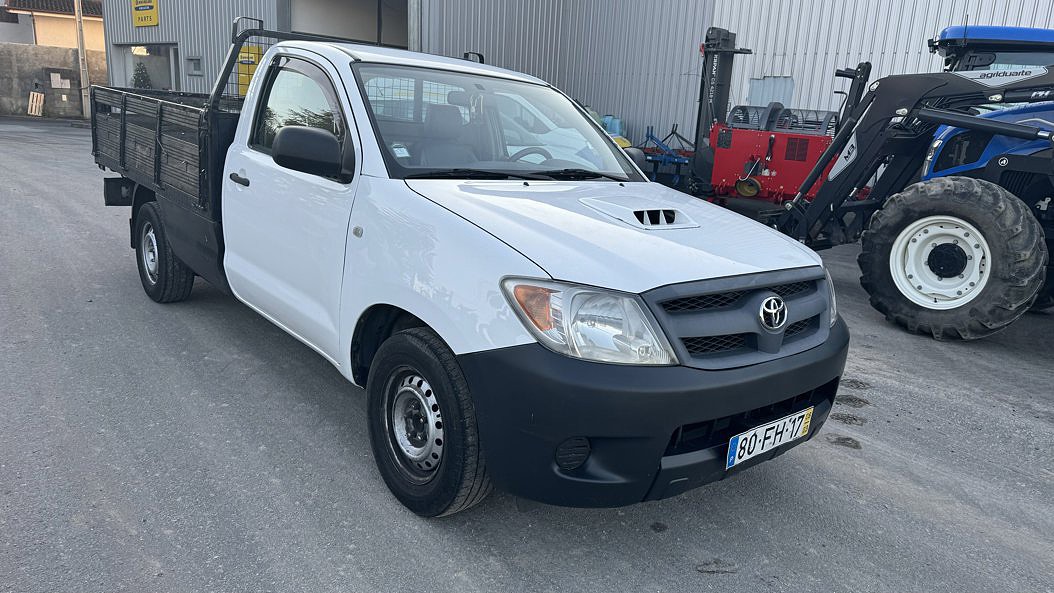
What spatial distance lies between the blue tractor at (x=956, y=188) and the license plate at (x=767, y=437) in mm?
3582

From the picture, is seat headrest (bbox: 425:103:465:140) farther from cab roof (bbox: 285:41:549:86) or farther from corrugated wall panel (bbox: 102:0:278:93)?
corrugated wall panel (bbox: 102:0:278:93)

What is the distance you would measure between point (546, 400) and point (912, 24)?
12.4 meters

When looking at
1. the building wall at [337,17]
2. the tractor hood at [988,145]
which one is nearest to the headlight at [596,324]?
the tractor hood at [988,145]

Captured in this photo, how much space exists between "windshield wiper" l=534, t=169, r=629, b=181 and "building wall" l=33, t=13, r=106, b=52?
44608mm

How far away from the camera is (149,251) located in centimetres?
587

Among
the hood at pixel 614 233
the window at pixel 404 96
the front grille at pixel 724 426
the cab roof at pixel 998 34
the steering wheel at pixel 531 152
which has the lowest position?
the front grille at pixel 724 426

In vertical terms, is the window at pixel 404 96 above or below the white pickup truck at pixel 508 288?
above

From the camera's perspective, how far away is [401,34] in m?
22.0

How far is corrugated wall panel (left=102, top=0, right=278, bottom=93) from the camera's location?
791 inches

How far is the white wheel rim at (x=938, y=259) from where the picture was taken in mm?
5848

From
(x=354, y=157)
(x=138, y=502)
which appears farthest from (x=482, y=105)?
(x=138, y=502)

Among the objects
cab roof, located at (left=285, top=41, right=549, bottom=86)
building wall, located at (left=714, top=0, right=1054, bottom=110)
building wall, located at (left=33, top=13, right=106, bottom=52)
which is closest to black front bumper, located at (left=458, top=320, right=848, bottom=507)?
cab roof, located at (left=285, top=41, right=549, bottom=86)

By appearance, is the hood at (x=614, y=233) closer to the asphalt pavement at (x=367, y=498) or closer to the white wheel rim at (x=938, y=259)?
the asphalt pavement at (x=367, y=498)

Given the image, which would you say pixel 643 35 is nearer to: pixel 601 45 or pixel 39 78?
pixel 601 45
